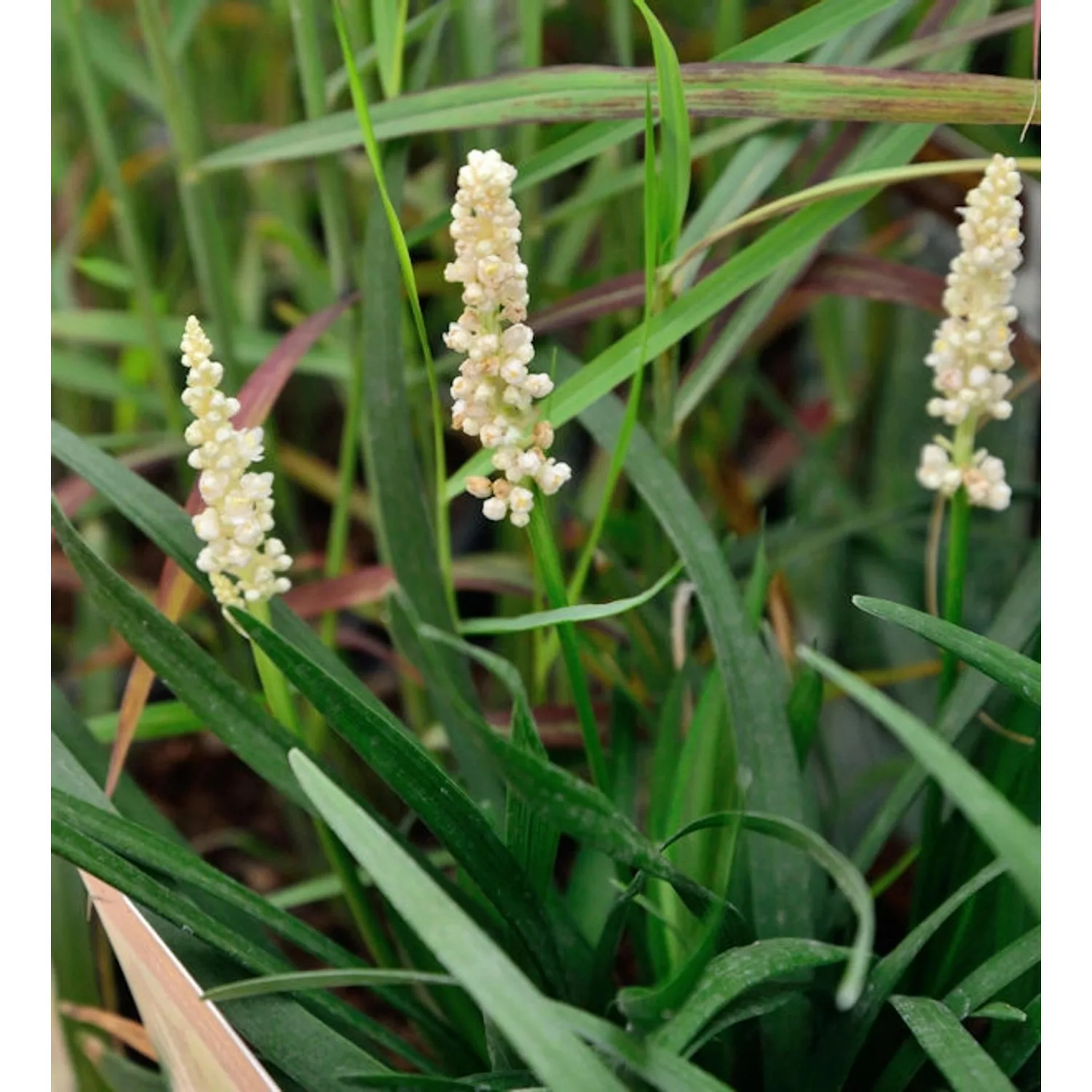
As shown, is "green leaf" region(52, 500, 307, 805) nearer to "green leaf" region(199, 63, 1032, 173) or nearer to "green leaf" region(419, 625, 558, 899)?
"green leaf" region(419, 625, 558, 899)

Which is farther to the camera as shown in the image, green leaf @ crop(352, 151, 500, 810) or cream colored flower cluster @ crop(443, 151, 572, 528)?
green leaf @ crop(352, 151, 500, 810)

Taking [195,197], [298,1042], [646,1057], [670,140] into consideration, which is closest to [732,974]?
[646,1057]

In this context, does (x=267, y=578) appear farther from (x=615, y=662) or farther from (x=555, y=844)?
(x=615, y=662)

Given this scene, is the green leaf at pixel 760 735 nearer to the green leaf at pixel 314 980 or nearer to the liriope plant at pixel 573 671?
the liriope plant at pixel 573 671

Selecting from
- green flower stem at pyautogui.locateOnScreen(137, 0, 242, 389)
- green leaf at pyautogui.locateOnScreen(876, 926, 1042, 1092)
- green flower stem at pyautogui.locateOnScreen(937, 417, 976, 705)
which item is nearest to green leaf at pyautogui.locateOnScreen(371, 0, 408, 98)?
green flower stem at pyautogui.locateOnScreen(137, 0, 242, 389)

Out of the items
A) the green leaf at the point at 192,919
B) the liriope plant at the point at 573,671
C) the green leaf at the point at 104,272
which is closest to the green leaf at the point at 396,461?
the liriope plant at the point at 573,671
